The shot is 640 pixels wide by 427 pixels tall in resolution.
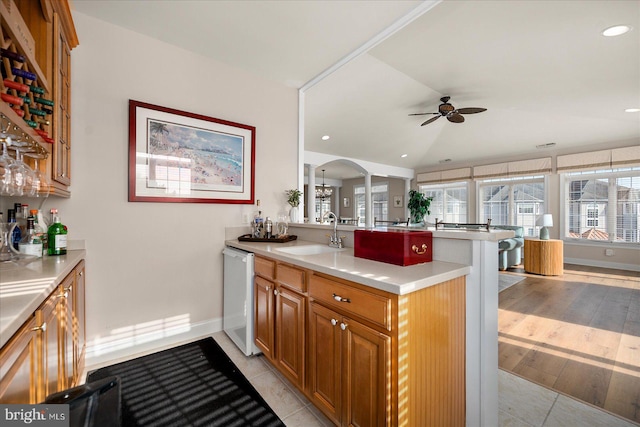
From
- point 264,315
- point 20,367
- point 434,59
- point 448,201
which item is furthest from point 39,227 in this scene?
point 448,201

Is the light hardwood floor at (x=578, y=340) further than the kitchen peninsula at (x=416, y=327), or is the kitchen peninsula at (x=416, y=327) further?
the light hardwood floor at (x=578, y=340)

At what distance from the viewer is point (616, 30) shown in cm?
270

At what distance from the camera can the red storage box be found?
1.46 metres

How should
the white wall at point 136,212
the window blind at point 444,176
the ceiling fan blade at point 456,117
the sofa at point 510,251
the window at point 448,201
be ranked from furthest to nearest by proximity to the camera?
the window at point 448,201 → the window blind at point 444,176 → the sofa at point 510,251 → the ceiling fan blade at point 456,117 → the white wall at point 136,212

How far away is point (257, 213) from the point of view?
2.88 meters

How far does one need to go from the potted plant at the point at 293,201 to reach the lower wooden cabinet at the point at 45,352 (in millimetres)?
1869

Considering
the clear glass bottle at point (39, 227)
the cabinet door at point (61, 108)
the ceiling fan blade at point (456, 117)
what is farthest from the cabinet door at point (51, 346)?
the ceiling fan blade at point (456, 117)

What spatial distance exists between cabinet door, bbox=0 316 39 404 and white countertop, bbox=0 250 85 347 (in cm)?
6

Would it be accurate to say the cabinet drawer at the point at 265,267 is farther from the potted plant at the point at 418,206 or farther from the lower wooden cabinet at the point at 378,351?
the potted plant at the point at 418,206

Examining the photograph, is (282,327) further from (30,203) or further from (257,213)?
(30,203)

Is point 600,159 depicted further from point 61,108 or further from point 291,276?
point 61,108

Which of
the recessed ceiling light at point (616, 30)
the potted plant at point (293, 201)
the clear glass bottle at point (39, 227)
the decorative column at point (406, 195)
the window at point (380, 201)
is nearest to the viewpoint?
the clear glass bottle at point (39, 227)

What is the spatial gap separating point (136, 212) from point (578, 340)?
3957 millimetres

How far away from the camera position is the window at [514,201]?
648 centimetres
